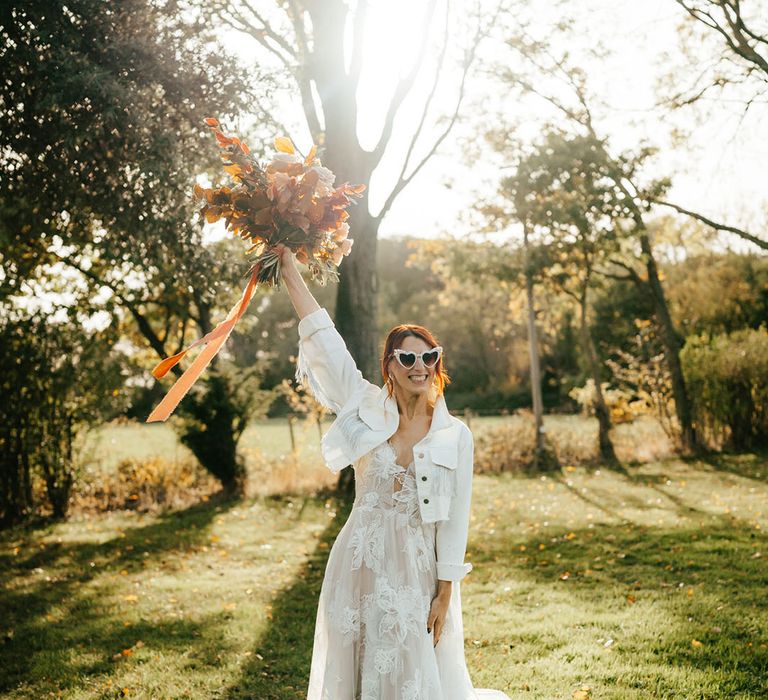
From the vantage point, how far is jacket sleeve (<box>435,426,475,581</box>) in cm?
314

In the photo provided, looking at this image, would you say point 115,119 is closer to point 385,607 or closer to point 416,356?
point 416,356

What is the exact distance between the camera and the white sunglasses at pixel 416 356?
3.31 meters

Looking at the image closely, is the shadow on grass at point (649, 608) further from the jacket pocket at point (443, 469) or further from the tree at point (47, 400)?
the tree at point (47, 400)

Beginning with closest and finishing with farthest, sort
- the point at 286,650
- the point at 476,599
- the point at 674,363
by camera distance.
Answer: the point at 286,650 → the point at 476,599 → the point at 674,363

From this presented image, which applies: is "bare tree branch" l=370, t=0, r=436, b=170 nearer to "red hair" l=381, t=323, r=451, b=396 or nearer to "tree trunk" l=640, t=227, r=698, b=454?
"tree trunk" l=640, t=227, r=698, b=454

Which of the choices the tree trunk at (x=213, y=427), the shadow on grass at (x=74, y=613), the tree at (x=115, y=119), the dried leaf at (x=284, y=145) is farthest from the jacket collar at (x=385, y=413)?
the tree trunk at (x=213, y=427)

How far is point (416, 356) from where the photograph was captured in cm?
332

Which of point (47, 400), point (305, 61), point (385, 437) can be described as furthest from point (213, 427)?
point (385, 437)

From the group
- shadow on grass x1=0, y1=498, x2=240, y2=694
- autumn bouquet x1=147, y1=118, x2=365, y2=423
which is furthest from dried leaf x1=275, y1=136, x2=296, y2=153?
shadow on grass x1=0, y1=498, x2=240, y2=694

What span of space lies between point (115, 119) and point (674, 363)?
43.6 ft

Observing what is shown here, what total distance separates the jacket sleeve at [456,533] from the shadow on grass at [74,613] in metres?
3.15

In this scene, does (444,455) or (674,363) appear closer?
(444,455)

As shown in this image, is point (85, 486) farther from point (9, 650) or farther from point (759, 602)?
point (759, 602)

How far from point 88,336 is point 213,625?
22.1ft
